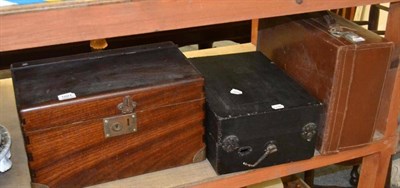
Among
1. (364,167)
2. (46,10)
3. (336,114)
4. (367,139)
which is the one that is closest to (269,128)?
(336,114)

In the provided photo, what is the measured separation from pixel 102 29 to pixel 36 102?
20cm

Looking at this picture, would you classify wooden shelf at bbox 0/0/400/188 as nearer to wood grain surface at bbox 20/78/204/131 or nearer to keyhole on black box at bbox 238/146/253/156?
keyhole on black box at bbox 238/146/253/156

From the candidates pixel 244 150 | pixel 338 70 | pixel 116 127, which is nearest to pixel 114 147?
pixel 116 127

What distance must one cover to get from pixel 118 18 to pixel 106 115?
21 cm

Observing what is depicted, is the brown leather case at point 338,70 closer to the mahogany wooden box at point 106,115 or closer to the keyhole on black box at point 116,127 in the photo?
the mahogany wooden box at point 106,115

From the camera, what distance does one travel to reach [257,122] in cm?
93

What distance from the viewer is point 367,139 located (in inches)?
41.4

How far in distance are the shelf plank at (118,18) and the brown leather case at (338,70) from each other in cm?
18

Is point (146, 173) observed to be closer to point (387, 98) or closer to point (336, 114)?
point (336, 114)

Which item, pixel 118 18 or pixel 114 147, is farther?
pixel 114 147

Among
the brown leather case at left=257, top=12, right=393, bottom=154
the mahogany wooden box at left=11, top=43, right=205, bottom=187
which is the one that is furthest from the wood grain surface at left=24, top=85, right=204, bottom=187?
the brown leather case at left=257, top=12, right=393, bottom=154

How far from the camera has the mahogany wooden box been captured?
83 centimetres

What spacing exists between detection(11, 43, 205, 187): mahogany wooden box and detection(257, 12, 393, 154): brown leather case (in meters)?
0.26

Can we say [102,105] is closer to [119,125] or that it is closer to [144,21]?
[119,125]
